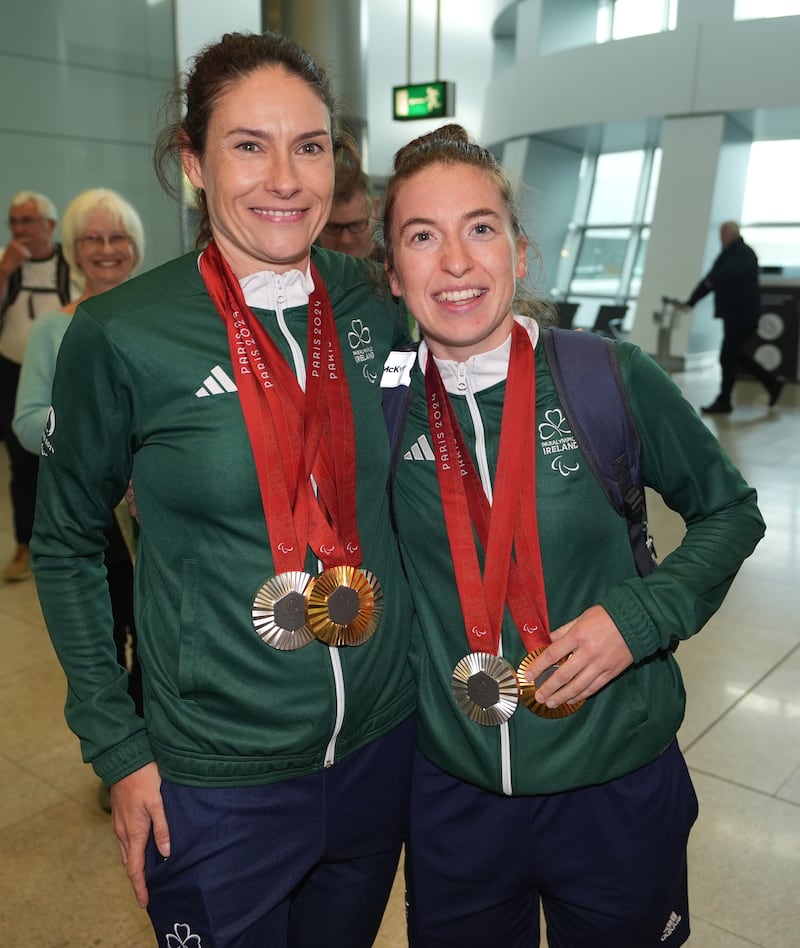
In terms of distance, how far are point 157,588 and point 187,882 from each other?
1.38 ft

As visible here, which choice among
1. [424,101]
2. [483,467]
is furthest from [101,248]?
[424,101]

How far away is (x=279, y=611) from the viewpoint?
1.27m

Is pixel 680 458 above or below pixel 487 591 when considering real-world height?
above

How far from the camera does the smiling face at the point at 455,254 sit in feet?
4.54

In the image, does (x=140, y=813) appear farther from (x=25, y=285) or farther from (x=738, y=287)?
(x=738, y=287)

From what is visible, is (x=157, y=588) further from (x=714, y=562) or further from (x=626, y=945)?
(x=626, y=945)

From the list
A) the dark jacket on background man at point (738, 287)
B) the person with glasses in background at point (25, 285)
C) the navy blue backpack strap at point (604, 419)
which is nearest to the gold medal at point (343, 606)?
the navy blue backpack strap at point (604, 419)

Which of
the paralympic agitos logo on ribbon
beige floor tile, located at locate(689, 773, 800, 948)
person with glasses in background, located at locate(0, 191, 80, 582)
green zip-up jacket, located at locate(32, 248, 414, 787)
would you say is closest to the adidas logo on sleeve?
green zip-up jacket, located at locate(32, 248, 414, 787)

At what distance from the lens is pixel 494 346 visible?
145cm

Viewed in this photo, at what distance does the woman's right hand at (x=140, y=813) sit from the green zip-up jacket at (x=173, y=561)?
0.02m

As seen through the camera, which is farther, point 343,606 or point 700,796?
point 700,796

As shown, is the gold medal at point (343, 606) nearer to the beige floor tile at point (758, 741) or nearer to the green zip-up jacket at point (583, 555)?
the green zip-up jacket at point (583, 555)

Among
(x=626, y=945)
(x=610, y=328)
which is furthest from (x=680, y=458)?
(x=610, y=328)

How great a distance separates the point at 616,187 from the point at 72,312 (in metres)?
18.7
